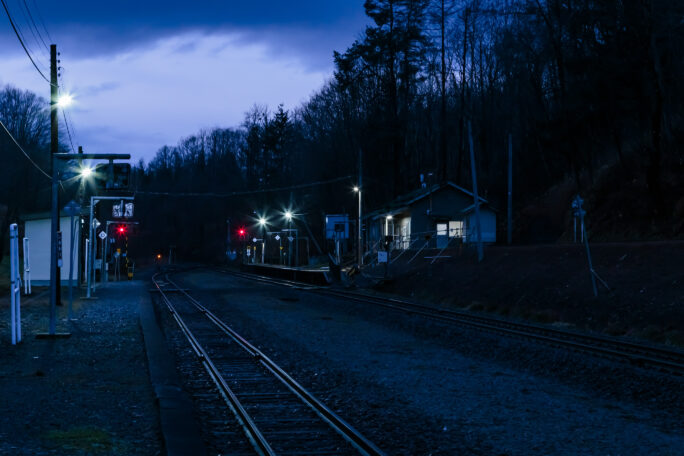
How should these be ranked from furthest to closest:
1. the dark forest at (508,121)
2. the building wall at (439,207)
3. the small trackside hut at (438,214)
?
the building wall at (439,207)
the small trackside hut at (438,214)
the dark forest at (508,121)

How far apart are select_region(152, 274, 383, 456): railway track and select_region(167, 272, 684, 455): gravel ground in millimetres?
358

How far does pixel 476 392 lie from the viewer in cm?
1126

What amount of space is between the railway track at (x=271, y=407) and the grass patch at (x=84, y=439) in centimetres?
150

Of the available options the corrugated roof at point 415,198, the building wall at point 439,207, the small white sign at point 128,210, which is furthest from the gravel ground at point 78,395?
the small white sign at point 128,210

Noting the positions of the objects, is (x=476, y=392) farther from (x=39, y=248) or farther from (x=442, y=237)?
(x=442, y=237)

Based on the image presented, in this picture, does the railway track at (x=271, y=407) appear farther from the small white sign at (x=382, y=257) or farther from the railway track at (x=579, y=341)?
the small white sign at (x=382, y=257)

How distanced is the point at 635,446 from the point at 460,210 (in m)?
48.3

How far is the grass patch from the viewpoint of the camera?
755cm

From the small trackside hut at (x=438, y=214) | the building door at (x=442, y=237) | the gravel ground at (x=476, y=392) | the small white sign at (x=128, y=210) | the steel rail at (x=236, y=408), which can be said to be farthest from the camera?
the small white sign at (x=128, y=210)

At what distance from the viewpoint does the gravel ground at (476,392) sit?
837 centimetres

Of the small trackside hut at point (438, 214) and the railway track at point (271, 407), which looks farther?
the small trackside hut at point (438, 214)

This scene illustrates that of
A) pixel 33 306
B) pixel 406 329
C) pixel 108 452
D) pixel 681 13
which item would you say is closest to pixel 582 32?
pixel 681 13

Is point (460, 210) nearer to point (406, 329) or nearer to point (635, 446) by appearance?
point (406, 329)

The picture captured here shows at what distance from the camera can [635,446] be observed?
8.12m
